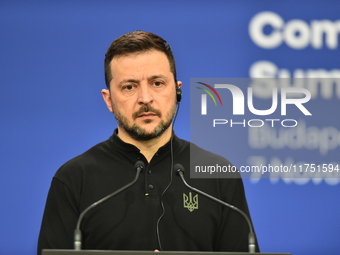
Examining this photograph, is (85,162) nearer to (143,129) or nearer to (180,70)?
(143,129)

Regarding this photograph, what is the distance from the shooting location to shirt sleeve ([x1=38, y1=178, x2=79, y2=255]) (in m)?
2.25

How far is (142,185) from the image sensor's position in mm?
2373

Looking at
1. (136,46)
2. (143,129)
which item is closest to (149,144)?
(143,129)

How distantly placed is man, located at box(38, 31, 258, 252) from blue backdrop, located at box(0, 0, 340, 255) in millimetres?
552

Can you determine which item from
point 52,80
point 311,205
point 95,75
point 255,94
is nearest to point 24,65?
point 52,80

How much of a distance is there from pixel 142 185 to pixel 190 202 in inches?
8.7

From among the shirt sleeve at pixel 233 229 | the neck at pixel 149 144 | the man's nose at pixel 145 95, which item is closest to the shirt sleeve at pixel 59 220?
the neck at pixel 149 144

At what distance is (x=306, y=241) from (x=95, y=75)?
1.51 m

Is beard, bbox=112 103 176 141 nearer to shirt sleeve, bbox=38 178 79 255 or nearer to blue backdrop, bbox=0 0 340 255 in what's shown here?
shirt sleeve, bbox=38 178 79 255

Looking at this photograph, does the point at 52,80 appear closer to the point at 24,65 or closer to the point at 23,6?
the point at 24,65

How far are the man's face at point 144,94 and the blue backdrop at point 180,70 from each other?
595 millimetres

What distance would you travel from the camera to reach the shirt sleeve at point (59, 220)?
2.25m

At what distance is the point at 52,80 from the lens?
311cm

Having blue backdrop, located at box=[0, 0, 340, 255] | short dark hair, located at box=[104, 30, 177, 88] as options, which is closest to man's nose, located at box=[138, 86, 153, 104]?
short dark hair, located at box=[104, 30, 177, 88]
